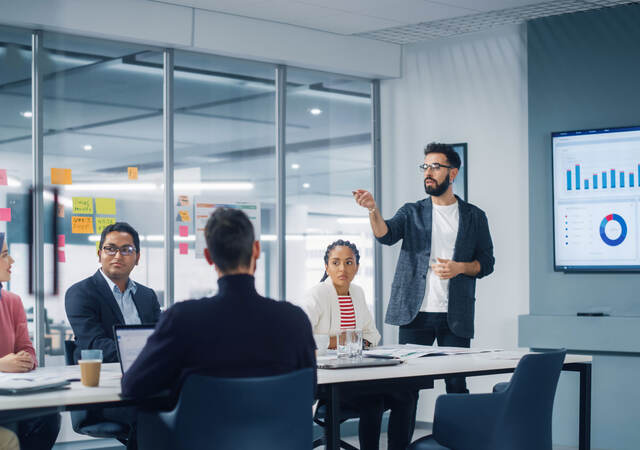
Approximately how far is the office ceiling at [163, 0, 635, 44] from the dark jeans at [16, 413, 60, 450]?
3085 mm

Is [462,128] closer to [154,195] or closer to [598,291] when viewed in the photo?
[598,291]

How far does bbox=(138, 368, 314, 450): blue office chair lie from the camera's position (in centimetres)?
226

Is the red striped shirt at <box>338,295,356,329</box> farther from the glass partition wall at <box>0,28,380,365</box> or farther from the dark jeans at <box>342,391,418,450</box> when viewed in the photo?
the glass partition wall at <box>0,28,380,365</box>

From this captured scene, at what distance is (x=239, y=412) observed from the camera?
228cm

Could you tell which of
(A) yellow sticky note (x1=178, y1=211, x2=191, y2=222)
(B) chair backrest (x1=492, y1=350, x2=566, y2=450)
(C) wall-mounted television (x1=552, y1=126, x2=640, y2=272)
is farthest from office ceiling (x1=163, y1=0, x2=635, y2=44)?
(B) chair backrest (x1=492, y1=350, x2=566, y2=450)

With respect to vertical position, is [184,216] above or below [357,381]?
above

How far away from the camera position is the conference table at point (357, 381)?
2.43 meters

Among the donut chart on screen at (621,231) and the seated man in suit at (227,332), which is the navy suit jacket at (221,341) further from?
the donut chart on screen at (621,231)

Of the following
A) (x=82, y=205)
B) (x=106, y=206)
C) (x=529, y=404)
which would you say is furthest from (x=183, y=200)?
(x=529, y=404)

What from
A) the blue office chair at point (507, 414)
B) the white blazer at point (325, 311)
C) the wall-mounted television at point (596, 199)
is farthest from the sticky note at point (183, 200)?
the blue office chair at point (507, 414)

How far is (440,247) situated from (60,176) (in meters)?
2.36

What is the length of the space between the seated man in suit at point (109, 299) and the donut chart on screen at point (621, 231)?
9.80ft

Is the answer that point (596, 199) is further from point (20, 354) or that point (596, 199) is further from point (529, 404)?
point (20, 354)

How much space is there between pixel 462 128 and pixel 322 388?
3.83 metres
